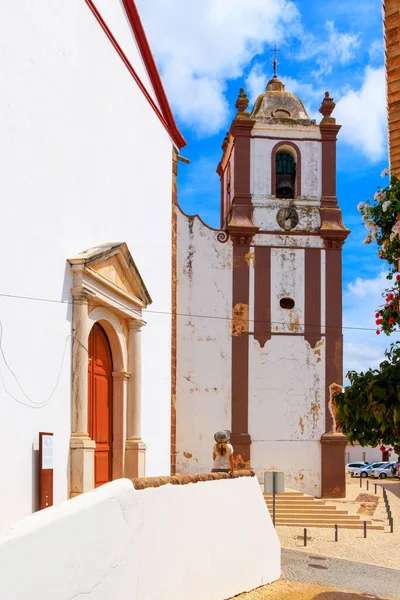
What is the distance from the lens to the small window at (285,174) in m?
23.1

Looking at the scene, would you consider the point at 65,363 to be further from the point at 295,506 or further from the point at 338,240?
the point at 338,240

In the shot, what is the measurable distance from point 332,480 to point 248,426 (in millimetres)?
2753

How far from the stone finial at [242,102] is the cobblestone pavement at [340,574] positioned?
13.3 m

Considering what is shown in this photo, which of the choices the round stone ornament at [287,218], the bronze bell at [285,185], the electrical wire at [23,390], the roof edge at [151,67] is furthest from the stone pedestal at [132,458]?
the bronze bell at [285,185]

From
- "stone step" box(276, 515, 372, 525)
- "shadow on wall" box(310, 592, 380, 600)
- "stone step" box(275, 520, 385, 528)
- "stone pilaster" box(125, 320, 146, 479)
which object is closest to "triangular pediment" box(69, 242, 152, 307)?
"stone pilaster" box(125, 320, 146, 479)

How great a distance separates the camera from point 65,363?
8.95 meters

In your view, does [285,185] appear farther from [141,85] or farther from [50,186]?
[50,186]

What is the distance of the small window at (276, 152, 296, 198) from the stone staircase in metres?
8.96

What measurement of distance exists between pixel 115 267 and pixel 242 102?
13.5 meters

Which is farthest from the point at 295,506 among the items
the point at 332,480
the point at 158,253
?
the point at 158,253

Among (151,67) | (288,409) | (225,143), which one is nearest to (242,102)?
(225,143)

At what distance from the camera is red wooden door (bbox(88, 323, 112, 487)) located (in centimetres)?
1055

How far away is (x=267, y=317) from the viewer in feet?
71.7

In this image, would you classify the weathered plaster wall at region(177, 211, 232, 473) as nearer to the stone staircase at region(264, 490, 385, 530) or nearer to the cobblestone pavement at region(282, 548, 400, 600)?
the stone staircase at region(264, 490, 385, 530)
